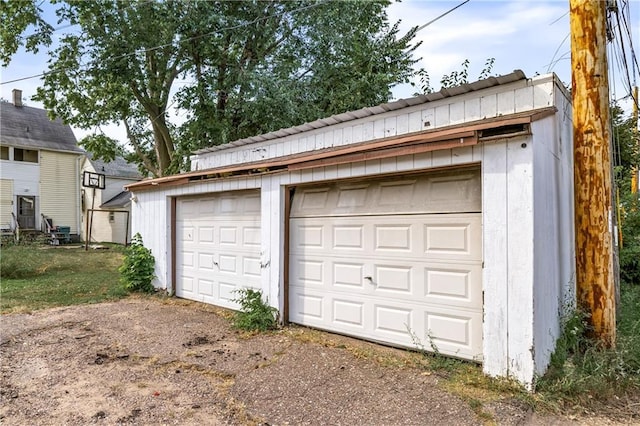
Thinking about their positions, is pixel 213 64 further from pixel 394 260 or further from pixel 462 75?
pixel 394 260

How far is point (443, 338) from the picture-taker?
4199 mm

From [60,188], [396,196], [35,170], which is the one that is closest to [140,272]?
[396,196]

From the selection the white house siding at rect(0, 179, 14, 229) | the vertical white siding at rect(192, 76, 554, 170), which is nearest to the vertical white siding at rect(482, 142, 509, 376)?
the vertical white siding at rect(192, 76, 554, 170)

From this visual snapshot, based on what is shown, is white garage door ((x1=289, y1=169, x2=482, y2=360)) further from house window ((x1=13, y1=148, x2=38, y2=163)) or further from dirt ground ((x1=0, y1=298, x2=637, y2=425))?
house window ((x1=13, y1=148, x2=38, y2=163))

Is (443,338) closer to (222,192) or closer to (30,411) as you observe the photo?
(30,411)

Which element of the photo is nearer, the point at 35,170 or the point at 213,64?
the point at 213,64

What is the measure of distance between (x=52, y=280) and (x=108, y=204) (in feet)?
41.4

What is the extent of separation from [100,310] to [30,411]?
395cm

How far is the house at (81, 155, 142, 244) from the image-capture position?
806 inches

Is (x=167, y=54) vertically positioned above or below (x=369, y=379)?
above

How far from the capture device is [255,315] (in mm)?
5664

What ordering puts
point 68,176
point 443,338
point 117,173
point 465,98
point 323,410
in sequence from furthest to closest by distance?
1. point 117,173
2. point 68,176
3. point 465,98
4. point 443,338
5. point 323,410

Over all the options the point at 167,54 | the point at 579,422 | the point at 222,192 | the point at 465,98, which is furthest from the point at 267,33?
the point at 579,422

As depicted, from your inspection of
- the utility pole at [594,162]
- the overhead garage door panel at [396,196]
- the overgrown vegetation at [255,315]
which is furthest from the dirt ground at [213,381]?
the overhead garage door panel at [396,196]
